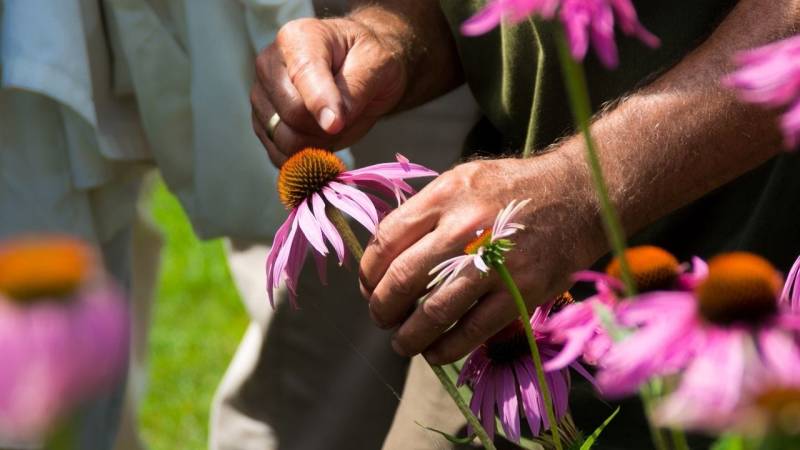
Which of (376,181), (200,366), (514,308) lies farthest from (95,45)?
(200,366)

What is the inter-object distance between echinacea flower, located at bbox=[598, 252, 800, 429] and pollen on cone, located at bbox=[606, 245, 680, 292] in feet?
0.38

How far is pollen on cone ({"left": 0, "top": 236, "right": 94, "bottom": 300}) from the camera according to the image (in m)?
0.37

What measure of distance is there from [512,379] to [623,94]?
0.37 meters

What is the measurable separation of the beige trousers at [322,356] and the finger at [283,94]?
1.26 feet

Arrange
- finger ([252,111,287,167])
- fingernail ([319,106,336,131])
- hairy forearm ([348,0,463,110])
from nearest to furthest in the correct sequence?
fingernail ([319,106,336,131]) → finger ([252,111,287,167]) → hairy forearm ([348,0,463,110])

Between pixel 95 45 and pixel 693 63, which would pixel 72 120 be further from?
pixel 693 63

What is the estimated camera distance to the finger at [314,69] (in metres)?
1.06

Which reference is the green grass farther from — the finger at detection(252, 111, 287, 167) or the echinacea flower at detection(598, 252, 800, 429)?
the echinacea flower at detection(598, 252, 800, 429)

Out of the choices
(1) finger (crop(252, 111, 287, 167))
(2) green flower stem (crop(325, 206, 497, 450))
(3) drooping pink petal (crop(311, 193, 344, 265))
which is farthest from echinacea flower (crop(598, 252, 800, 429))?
(1) finger (crop(252, 111, 287, 167))

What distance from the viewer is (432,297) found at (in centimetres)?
85

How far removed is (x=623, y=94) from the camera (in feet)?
3.60

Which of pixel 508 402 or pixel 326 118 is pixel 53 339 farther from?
pixel 326 118

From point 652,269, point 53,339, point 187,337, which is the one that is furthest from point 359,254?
point 187,337

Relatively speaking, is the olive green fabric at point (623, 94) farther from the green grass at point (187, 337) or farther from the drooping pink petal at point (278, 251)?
the green grass at point (187, 337)
